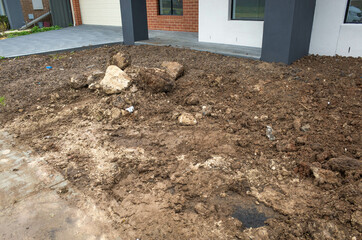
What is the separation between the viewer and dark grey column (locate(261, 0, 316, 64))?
559cm

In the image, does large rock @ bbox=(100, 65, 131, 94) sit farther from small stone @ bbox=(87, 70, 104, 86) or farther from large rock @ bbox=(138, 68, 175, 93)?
small stone @ bbox=(87, 70, 104, 86)

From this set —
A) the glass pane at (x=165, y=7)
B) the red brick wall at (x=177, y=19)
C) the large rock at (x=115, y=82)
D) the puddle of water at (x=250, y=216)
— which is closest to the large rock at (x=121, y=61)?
the large rock at (x=115, y=82)

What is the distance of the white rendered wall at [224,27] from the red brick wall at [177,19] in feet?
6.48

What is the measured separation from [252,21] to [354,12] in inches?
97.5

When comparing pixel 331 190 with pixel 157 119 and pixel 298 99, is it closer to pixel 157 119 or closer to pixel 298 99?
pixel 298 99

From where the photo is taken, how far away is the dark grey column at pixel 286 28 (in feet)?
18.3

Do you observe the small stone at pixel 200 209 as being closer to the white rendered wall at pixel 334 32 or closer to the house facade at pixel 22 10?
the white rendered wall at pixel 334 32

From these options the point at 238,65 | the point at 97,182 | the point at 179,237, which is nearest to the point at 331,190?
the point at 179,237

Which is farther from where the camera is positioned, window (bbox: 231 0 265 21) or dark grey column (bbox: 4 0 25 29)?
dark grey column (bbox: 4 0 25 29)

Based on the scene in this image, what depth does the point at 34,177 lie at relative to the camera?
10.3 feet

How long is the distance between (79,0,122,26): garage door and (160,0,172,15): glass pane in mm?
2649

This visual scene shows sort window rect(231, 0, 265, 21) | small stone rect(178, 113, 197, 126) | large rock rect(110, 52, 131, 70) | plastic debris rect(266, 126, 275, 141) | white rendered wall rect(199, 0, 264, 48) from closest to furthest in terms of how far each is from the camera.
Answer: plastic debris rect(266, 126, 275, 141) → small stone rect(178, 113, 197, 126) → large rock rect(110, 52, 131, 70) → window rect(231, 0, 265, 21) → white rendered wall rect(199, 0, 264, 48)

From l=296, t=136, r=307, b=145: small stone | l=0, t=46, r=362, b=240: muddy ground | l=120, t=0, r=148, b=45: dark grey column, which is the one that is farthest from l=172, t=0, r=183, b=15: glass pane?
l=296, t=136, r=307, b=145: small stone

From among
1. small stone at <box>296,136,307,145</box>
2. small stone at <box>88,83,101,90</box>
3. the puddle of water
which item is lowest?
the puddle of water
